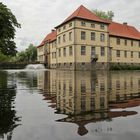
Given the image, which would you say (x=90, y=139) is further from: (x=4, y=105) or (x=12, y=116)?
(x=4, y=105)

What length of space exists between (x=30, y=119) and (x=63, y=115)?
2.83 feet

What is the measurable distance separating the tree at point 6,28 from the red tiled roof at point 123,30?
25950 millimetres

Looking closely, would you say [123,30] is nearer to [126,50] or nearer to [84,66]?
[126,50]

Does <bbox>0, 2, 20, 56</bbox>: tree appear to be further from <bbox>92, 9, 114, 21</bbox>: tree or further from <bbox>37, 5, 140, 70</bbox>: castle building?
<bbox>92, 9, 114, 21</bbox>: tree

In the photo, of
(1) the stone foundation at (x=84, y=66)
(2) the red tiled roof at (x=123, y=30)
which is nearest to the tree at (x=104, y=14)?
(2) the red tiled roof at (x=123, y=30)

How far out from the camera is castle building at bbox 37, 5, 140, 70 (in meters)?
46.2

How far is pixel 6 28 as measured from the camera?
31.6 m

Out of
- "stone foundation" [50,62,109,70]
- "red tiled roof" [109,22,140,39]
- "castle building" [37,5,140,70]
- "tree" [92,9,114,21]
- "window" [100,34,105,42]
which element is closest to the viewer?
"stone foundation" [50,62,109,70]

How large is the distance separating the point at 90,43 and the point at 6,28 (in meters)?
20.7

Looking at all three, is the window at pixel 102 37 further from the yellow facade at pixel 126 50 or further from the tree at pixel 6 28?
the tree at pixel 6 28

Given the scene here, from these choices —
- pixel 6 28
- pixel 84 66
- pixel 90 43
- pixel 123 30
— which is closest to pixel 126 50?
pixel 123 30

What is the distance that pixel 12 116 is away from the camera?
5832 mm

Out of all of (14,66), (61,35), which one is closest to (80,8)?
(61,35)

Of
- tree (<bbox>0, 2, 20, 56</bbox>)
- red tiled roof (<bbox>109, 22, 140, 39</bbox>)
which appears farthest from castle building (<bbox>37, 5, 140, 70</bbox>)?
tree (<bbox>0, 2, 20, 56</bbox>)
